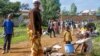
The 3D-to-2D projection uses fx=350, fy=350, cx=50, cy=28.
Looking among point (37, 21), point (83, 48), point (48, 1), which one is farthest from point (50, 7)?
point (37, 21)

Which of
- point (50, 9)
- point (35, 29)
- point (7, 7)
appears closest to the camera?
point (35, 29)

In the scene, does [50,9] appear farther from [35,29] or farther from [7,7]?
[35,29]

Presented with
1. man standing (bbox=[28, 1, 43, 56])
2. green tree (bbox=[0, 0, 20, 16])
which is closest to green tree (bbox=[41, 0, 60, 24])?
green tree (bbox=[0, 0, 20, 16])

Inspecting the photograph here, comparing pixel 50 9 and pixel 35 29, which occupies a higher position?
pixel 35 29

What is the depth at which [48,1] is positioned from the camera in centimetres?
7981

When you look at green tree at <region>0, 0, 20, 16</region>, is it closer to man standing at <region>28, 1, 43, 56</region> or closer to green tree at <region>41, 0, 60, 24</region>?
green tree at <region>41, 0, 60, 24</region>

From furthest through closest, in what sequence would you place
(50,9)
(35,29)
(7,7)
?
(50,9)
(7,7)
(35,29)

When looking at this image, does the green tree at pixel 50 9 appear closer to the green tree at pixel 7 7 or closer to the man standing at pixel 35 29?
the green tree at pixel 7 7

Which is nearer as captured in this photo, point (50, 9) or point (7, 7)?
point (7, 7)

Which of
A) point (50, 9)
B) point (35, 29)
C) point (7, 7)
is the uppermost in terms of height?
point (35, 29)

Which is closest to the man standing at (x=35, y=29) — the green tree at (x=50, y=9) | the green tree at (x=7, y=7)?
the green tree at (x=7, y=7)

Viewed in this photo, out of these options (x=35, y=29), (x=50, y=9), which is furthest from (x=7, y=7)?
(x=35, y=29)

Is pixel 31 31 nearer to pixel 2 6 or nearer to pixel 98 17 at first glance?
pixel 2 6

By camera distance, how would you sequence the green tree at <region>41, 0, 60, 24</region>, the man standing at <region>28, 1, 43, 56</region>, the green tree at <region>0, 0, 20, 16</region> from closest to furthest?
the man standing at <region>28, 1, 43, 56</region>
the green tree at <region>0, 0, 20, 16</region>
the green tree at <region>41, 0, 60, 24</region>
